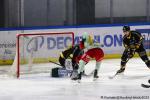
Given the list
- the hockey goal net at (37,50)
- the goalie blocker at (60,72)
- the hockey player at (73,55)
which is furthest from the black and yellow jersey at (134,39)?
the hockey goal net at (37,50)

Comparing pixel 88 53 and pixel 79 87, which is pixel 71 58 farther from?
pixel 79 87

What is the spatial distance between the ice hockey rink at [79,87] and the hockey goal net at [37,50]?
30 cm

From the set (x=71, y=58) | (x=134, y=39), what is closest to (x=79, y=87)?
(x=134, y=39)

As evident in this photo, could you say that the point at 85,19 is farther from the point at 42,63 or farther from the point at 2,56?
the point at 42,63

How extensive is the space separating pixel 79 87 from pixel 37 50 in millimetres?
2881

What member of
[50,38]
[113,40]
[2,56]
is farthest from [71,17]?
[50,38]

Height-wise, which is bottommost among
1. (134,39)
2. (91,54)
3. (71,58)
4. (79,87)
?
(79,87)

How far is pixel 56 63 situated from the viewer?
13.0 meters

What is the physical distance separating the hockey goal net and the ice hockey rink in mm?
304

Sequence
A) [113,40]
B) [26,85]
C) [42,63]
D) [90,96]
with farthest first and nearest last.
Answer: [113,40] < [42,63] < [26,85] < [90,96]

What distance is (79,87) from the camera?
34.2ft

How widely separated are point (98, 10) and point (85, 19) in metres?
0.78

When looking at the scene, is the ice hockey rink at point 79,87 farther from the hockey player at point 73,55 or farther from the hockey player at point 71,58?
the hockey player at point 73,55

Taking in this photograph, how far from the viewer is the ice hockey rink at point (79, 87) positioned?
9094 mm
